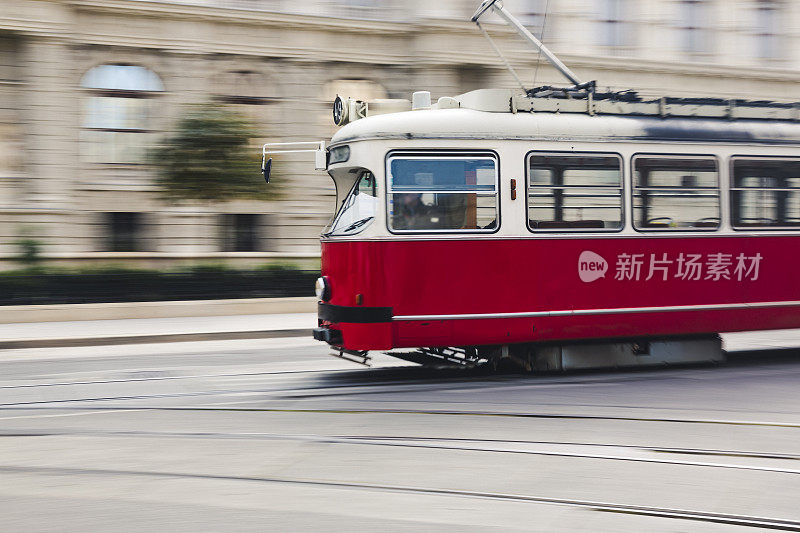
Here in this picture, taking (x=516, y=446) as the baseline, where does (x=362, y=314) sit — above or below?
above

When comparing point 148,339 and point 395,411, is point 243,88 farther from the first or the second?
point 395,411

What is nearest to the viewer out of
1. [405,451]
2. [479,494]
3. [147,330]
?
[479,494]

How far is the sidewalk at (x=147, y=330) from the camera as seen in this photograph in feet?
45.8

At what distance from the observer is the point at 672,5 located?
106ft

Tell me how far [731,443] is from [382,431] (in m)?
2.58

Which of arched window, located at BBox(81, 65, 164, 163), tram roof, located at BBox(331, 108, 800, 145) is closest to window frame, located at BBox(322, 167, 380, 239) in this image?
tram roof, located at BBox(331, 108, 800, 145)

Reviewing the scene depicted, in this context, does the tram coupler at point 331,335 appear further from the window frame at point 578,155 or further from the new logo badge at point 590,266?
the new logo badge at point 590,266

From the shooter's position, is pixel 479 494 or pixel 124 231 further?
pixel 124 231

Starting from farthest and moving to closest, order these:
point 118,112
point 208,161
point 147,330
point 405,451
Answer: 1. point 118,112
2. point 208,161
3. point 147,330
4. point 405,451

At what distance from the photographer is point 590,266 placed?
9.14 meters

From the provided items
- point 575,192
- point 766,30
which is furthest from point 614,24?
point 575,192

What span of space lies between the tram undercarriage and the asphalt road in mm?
175

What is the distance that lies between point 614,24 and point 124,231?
18.9 m

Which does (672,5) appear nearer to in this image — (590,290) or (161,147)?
(161,147)
